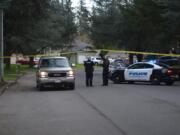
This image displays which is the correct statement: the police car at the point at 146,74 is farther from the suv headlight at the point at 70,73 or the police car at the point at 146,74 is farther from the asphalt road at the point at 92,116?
the asphalt road at the point at 92,116

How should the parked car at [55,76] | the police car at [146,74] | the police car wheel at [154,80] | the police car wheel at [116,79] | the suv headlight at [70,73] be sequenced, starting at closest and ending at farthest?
the parked car at [55,76]
the suv headlight at [70,73]
the police car at [146,74]
the police car wheel at [154,80]
the police car wheel at [116,79]

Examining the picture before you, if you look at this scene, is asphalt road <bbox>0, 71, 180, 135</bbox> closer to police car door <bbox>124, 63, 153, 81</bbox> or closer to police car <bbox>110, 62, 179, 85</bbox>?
police car <bbox>110, 62, 179, 85</bbox>

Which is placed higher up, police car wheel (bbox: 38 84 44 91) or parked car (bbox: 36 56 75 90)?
parked car (bbox: 36 56 75 90)

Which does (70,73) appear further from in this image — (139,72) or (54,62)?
(139,72)

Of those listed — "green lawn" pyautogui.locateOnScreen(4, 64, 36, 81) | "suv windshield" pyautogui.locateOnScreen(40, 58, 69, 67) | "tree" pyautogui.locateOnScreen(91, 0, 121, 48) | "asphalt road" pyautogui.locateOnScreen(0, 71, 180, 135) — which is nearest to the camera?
"asphalt road" pyautogui.locateOnScreen(0, 71, 180, 135)

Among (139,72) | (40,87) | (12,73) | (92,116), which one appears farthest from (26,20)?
(92,116)

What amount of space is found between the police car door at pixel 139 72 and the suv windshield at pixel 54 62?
591 cm

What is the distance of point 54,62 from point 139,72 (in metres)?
6.44

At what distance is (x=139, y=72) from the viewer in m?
32.0

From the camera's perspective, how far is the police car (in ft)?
100

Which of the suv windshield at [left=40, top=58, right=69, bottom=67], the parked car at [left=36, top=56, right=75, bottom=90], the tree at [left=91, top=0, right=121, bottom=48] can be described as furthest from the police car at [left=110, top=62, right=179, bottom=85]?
the tree at [left=91, top=0, right=121, bottom=48]

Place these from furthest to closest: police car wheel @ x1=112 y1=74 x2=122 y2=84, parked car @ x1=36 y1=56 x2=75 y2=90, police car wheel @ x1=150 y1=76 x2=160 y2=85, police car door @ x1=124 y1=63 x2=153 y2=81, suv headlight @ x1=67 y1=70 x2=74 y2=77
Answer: police car wheel @ x1=112 y1=74 x2=122 y2=84 < police car door @ x1=124 y1=63 x2=153 y2=81 < police car wheel @ x1=150 y1=76 x2=160 y2=85 < suv headlight @ x1=67 y1=70 x2=74 y2=77 < parked car @ x1=36 y1=56 x2=75 y2=90

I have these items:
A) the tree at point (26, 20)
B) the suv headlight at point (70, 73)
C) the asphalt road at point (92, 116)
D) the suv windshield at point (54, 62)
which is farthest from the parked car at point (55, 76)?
the tree at point (26, 20)

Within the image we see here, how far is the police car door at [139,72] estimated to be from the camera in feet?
103
